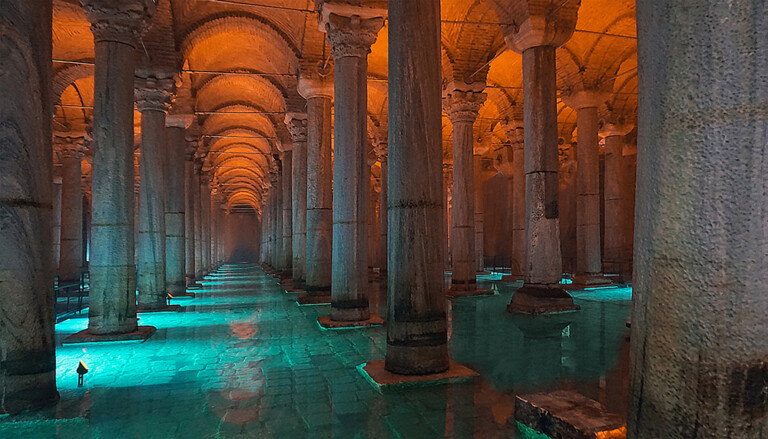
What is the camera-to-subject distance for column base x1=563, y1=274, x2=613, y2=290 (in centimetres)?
1409

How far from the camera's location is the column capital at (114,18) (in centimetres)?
771

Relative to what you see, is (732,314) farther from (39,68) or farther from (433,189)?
(39,68)

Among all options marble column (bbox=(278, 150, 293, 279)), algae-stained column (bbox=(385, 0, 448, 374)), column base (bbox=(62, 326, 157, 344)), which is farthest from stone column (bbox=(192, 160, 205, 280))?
algae-stained column (bbox=(385, 0, 448, 374))

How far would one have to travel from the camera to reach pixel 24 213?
4297mm

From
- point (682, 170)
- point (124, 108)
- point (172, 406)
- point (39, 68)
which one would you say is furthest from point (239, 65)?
point (682, 170)

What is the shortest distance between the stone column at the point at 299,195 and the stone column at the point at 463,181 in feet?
14.4

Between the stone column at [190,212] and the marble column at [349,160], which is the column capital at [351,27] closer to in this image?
the marble column at [349,160]

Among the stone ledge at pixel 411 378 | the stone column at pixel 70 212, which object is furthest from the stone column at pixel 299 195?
the stone ledge at pixel 411 378

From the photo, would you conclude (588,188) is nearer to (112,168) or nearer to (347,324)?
(347,324)

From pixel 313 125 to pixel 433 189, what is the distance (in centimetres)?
635

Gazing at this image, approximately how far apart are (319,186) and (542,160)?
4.64 m

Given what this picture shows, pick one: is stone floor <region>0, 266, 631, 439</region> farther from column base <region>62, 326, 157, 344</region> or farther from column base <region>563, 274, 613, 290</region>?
column base <region>563, 274, 613, 290</region>

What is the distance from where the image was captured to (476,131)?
22.0m

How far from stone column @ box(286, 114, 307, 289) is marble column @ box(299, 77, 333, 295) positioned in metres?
3.21
